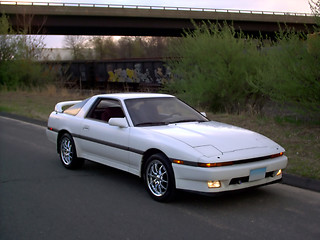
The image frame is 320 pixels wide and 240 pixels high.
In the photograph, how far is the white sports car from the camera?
15.7ft

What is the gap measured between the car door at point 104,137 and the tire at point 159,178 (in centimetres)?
50

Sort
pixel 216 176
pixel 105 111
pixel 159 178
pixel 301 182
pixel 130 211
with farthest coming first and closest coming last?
1. pixel 105 111
2. pixel 301 182
3. pixel 159 178
4. pixel 130 211
5. pixel 216 176

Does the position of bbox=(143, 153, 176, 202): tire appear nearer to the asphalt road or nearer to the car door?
the asphalt road

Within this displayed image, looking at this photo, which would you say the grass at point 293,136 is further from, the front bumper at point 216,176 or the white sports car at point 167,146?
the front bumper at point 216,176

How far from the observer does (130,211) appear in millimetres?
4859

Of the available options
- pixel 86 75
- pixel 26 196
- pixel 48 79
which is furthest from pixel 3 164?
pixel 86 75

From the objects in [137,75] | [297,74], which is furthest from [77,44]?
[297,74]

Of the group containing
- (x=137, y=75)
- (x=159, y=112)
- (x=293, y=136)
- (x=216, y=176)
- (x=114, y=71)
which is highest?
(x=114, y=71)

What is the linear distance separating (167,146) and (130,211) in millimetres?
899

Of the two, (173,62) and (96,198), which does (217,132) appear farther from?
(173,62)

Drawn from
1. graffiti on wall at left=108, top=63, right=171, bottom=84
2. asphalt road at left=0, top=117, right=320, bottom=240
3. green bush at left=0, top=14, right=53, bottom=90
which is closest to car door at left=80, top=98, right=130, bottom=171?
asphalt road at left=0, top=117, right=320, bottom=240

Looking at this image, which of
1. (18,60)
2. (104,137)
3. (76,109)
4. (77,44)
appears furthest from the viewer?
(77,44)

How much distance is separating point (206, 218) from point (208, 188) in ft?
1.12

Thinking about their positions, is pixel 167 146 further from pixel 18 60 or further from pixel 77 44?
pixel 77 44
